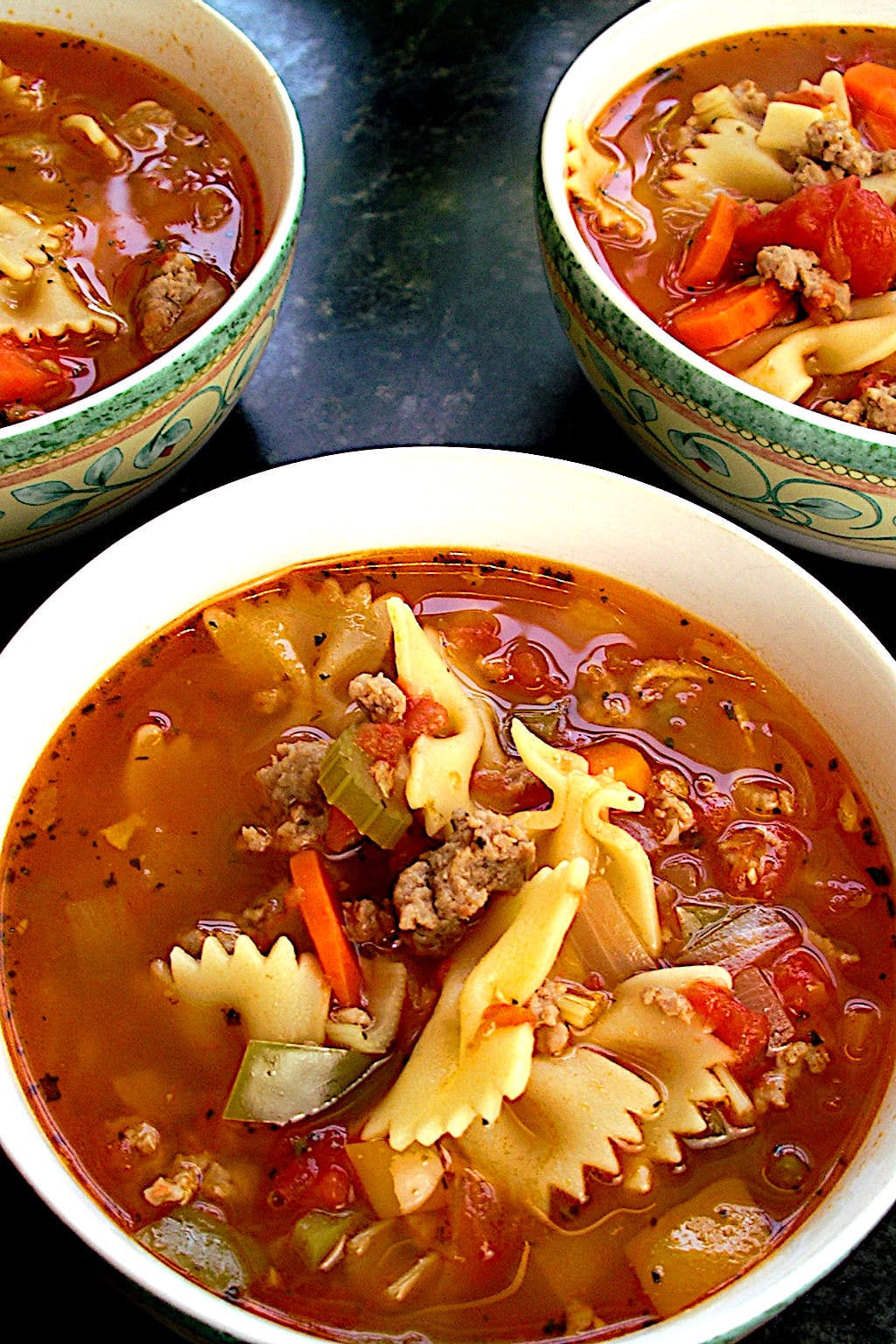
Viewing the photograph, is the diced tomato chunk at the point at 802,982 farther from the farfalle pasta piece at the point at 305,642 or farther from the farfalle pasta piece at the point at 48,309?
the farfalle pasta piece at the point at 48,309

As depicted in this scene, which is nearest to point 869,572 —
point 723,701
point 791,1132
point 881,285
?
point 881,285

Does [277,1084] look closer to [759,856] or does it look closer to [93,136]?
[759,856]

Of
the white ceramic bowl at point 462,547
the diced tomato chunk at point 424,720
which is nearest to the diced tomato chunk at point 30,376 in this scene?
the white ceramic bowl at point 462,547

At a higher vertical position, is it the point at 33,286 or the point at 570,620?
the point at 33,286

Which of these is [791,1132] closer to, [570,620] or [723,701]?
[723,701]

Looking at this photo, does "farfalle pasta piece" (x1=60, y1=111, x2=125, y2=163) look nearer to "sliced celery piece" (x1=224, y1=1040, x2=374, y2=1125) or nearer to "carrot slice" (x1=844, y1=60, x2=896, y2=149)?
"carrot slice" (x1=844, y1=60, x2=896, y2=149)

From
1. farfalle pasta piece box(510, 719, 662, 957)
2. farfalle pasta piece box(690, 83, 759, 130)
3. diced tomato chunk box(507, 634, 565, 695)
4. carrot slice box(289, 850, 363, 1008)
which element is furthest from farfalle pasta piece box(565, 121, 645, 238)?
carrot slice box(289, 850, 363, 1008)
